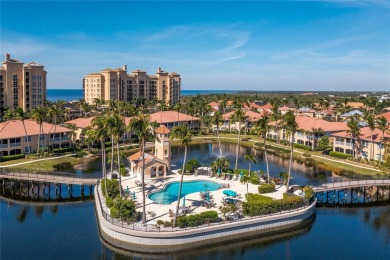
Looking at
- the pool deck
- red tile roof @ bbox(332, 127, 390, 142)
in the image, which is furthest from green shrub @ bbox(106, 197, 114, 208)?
red tile roof @ bbox(332, 127, 390, 142)

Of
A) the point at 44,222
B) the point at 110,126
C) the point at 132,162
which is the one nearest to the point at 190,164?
the point at 132,162

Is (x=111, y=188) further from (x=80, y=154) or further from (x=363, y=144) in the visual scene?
(x=363, y=144)

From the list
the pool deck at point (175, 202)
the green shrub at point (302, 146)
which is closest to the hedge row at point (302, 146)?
the green shrub at point (302, 146)

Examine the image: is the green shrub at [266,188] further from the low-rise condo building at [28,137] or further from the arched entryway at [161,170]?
the low-rise condo building at [28,137]

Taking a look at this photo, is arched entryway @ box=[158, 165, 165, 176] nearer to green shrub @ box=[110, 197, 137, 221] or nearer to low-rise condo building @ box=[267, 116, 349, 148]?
green shrub @ box=[110, 197, 137, 221]

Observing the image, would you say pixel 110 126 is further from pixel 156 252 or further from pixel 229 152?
pixel 229 152
